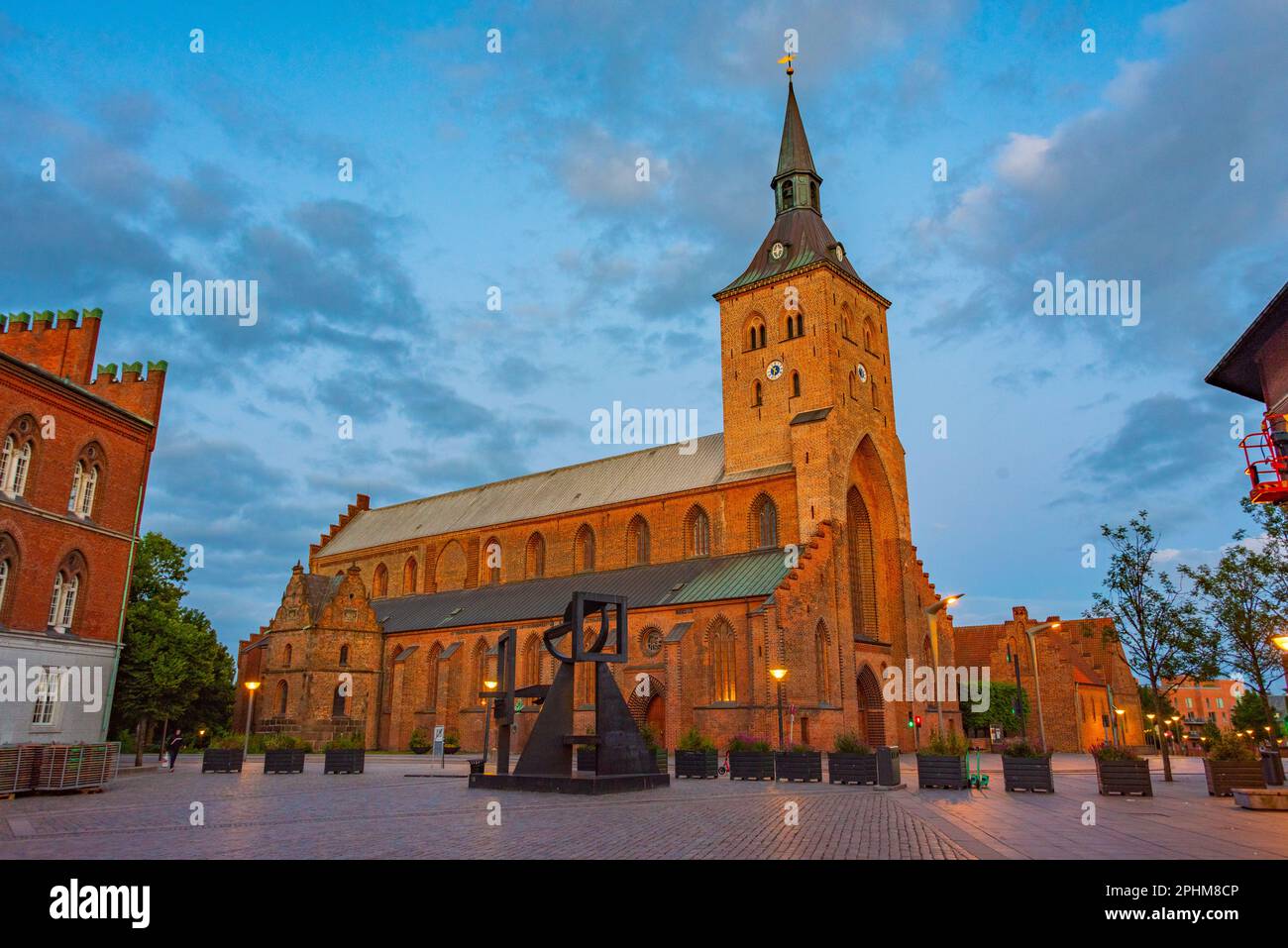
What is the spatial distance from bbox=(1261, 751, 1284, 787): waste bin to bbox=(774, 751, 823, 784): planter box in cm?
1193

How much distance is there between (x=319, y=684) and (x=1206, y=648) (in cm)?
4788

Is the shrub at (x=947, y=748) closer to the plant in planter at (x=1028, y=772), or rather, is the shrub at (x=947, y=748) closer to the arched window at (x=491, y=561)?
the plant in planter at (x=1028, y=772)

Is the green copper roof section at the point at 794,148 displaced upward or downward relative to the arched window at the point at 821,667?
upward

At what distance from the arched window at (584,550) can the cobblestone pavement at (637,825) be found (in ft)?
105

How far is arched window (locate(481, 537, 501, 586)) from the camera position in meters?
60.6

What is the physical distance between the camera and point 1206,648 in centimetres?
2883

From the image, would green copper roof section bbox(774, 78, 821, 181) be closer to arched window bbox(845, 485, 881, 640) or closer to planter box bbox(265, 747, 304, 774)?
arched window bbox(845, 485, 881, 640)

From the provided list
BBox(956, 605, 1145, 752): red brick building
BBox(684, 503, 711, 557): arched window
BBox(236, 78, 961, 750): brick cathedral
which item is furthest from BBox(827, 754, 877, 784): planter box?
BBox(956, 605, 1145, 752): red brick building

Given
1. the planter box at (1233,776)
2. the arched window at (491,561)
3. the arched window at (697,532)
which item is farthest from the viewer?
the arched window at (491,561)

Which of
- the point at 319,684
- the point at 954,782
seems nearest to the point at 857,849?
the point at 954,782

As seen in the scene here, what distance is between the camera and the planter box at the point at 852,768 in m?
25.6

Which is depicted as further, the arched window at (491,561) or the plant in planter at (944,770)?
the arched window at (491,561)

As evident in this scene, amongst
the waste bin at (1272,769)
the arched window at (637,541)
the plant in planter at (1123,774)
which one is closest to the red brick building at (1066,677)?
the arched window at (637,541)
